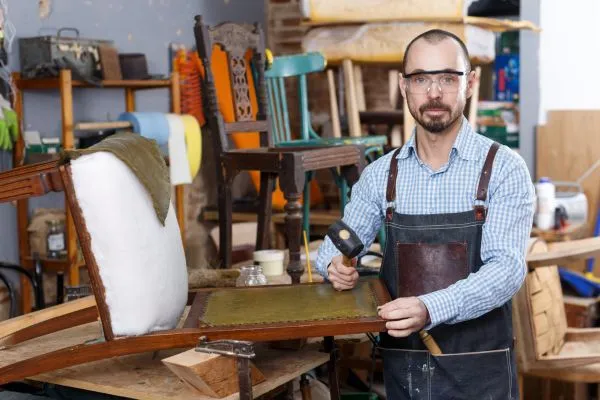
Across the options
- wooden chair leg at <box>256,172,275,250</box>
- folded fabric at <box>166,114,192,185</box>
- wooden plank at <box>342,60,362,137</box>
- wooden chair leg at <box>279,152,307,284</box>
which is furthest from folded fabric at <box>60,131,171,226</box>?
wooden plank at <box>342,60,362,137</box>

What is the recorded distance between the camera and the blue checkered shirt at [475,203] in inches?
81.8

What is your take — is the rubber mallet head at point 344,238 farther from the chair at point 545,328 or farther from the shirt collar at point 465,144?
the chair at point 545,328

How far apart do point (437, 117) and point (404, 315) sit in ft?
1.72

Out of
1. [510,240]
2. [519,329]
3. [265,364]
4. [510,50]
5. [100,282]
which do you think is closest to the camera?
[100,282]

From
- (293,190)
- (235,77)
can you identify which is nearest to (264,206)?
(293,190)

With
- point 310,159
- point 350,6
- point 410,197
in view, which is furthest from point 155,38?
point 410,197

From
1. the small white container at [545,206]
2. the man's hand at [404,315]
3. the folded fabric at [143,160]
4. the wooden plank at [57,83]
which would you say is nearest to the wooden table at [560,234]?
the small white container at [545,206]

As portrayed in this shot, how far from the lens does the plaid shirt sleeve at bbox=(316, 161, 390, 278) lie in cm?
239

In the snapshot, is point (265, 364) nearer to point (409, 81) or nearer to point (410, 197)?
point (410, 197)

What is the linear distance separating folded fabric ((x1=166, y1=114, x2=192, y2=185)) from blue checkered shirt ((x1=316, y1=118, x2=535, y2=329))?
2708 mm

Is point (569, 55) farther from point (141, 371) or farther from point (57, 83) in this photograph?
point (141, 371)

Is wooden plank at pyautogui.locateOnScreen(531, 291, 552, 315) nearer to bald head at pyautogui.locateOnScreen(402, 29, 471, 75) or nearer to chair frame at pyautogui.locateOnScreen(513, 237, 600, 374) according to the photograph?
chair frame at pyautogui.locateOnScreen(513, 237, 600, 374)

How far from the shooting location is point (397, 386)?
2.29 metres

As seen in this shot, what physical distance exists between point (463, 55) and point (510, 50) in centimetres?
402
